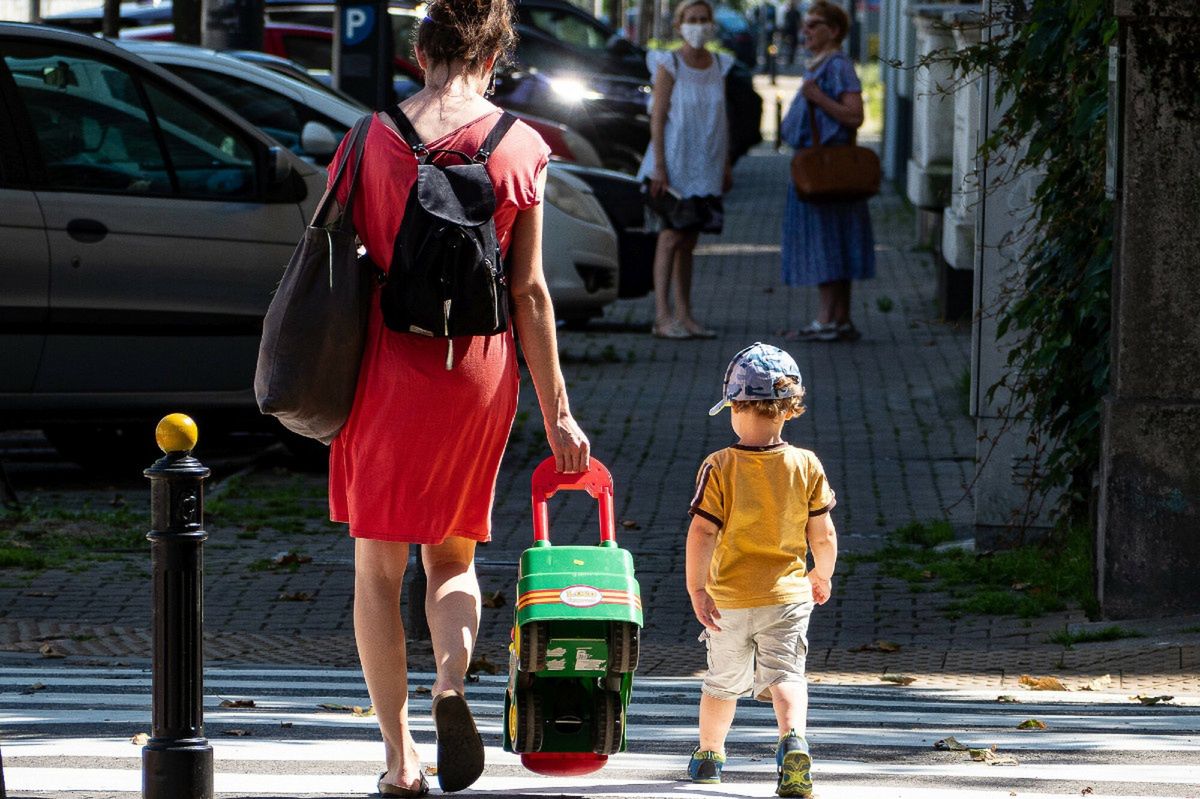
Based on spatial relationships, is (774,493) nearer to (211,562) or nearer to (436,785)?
(436,785)

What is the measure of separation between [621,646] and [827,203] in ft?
33.3

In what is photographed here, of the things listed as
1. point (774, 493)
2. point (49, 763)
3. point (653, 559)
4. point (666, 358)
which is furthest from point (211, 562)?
point (666, 358)

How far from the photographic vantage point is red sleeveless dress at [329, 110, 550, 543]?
4.54 m

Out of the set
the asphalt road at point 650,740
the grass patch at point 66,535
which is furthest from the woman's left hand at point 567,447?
the grass patch at point 66,535

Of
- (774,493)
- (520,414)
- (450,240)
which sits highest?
(450,240)

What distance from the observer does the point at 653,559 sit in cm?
863

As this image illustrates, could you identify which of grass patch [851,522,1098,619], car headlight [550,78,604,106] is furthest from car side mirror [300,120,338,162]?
car headlight [550,78,604,106]

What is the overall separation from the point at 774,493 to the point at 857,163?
9.45 metres

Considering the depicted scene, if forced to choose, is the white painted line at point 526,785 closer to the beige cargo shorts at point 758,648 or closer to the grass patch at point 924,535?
the beige cargo shorts at point 758,648

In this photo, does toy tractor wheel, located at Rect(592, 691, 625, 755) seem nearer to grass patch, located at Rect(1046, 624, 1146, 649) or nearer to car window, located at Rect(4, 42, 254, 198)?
grass patch, located at Rect(1046, 624, 1146, 649)

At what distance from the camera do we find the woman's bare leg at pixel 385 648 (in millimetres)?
4668

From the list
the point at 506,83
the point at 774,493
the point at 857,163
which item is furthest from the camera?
the point at 506,83

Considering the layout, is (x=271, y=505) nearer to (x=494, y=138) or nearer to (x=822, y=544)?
(x=822, y=544)

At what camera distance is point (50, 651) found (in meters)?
6.96
